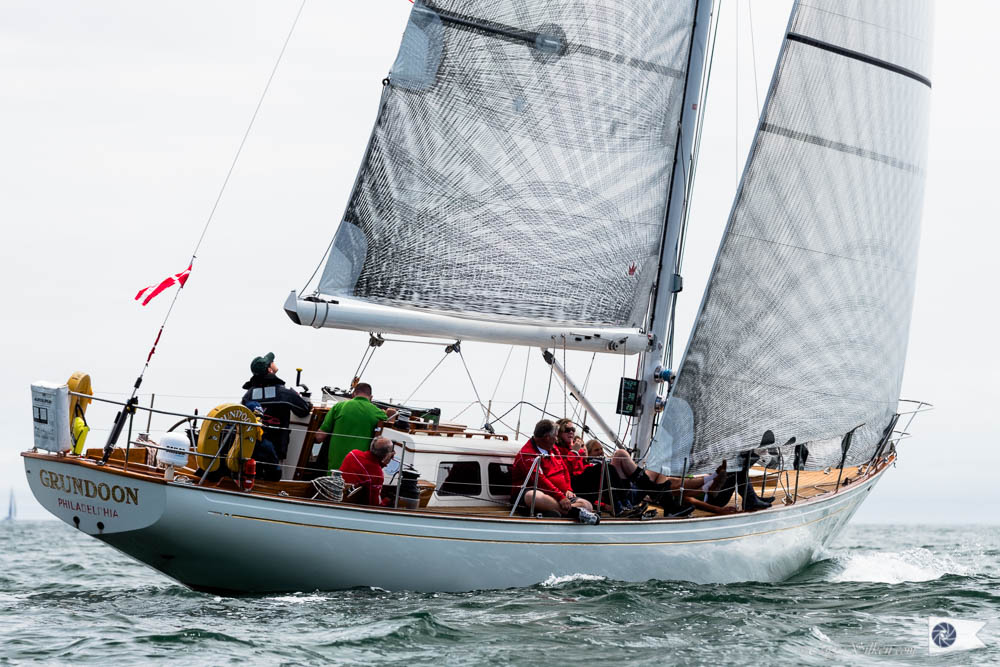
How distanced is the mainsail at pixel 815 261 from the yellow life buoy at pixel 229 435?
409cm

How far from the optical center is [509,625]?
8.55 metres

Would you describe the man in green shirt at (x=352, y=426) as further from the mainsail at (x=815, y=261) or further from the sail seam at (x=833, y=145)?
the sail seam at (x=833, y=145)

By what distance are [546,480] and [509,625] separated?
2270mm

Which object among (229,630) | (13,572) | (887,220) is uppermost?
(887,220)

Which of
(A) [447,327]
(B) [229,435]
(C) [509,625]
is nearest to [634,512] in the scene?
(A) [447,327]

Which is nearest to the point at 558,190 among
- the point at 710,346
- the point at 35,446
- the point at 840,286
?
the point at 710,346

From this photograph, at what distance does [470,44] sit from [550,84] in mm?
971

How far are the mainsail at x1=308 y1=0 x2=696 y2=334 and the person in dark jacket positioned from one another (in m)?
0.98

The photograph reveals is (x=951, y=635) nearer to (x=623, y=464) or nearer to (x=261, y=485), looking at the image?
(x=623, y=464)

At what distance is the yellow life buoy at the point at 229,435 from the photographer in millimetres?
9531

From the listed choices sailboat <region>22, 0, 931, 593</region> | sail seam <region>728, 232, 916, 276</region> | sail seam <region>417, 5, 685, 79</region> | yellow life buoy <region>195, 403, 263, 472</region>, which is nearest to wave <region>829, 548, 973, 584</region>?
sailboat <region>22, 0, 931, 593</region>

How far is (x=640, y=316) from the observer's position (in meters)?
12.8

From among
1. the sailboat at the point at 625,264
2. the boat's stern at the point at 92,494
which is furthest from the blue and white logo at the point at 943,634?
the boat's stern at the point at 92,494

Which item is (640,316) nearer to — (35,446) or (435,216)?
(435,216)
